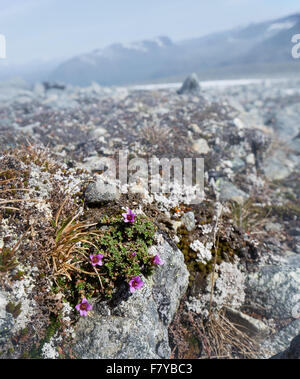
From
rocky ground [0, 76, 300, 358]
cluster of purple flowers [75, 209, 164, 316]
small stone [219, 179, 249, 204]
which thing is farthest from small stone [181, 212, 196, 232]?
small stone [219, 179, 249, 204]

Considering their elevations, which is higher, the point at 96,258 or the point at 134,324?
the point at 96,258

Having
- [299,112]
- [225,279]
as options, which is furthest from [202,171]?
[299,112]

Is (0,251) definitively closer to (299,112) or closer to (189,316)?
(189,316)

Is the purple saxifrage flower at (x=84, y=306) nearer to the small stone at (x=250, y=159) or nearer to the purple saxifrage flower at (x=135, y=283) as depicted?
the purple saxifrage flower at (x=135, y=283)

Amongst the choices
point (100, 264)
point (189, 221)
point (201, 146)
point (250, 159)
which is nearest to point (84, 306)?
point (100, 264)

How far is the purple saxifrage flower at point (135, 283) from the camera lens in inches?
128

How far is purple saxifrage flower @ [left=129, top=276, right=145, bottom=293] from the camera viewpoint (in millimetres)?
3240

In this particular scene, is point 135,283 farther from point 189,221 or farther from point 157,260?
point 189,221

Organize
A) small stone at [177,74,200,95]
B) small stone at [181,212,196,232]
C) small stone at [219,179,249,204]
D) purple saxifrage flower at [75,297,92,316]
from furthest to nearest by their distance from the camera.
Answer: small stone at [177,74,200,95] < small stone at [219,179,249,204] < small stone at [181,212,196,232] < purple saxifrage flower at [75,297,92,316]

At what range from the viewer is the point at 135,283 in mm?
3281

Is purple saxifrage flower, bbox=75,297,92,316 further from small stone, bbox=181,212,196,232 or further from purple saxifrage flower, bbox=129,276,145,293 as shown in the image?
small stone, bbox=181,212,196,232

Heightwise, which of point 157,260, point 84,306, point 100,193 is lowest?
point 84,306

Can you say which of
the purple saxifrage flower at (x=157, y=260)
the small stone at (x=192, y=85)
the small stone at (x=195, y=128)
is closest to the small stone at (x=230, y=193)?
the small stone at (x=195, y=128)

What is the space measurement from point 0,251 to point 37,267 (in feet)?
1.60
